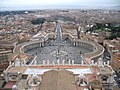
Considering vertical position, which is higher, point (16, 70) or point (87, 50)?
point (16, 70)

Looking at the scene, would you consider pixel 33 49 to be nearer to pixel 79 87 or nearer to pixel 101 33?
pixel 101 33

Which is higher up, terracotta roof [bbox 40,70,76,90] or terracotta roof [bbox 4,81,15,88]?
terracotta roof [bbox 40,70,76,90]

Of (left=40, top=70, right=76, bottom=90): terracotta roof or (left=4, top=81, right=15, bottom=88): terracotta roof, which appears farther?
(left=4, top=81, right=15, bottom=88): terracotta roof

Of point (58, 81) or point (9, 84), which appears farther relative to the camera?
point (9, 84)

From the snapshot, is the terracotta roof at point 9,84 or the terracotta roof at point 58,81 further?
the terracotta roof at point 9,84

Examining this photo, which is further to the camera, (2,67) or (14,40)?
(14,40)

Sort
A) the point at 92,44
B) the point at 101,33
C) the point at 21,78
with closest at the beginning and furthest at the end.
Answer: the point at 21,78 → the point at 92,44 → the point at 101,33

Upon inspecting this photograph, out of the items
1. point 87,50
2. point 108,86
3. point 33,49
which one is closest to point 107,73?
point 108,86

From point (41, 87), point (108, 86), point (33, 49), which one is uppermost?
point (41, 87)

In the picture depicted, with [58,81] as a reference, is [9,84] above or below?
below

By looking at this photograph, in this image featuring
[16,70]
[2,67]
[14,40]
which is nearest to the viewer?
[16,70]

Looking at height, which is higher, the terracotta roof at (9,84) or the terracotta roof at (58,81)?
the terracotta roof at (58,81)
